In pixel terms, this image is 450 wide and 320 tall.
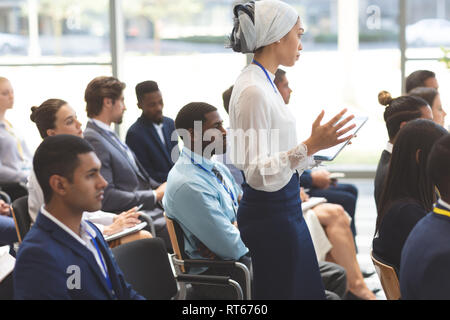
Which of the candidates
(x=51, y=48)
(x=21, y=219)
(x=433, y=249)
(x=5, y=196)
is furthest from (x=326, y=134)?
(x=51, y=48)

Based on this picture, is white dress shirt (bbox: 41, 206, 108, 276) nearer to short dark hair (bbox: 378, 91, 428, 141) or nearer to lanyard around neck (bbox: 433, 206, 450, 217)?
lanyard around neck (bbox: 433, 206, 450, 217)

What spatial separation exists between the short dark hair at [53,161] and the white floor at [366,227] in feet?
9.14

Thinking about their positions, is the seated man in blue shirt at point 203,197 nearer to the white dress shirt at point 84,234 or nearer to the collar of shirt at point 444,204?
the white dress shirt at point 84,234

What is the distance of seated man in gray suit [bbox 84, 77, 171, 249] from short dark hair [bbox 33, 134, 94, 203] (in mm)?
1990

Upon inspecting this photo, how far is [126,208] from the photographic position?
399 centimetres

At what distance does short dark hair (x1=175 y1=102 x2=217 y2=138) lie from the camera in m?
3.02

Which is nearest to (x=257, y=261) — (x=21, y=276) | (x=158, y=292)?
(x=158, y=292)

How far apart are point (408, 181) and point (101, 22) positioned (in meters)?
5.13

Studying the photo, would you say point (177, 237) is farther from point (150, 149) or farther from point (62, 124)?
point (150, 149)

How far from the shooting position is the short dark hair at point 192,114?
3.02 meters

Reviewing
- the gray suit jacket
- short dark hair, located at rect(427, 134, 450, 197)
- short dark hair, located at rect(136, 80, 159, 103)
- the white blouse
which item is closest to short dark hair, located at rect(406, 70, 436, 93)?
short dark hair, located at rect(136, 80, 159, 103)

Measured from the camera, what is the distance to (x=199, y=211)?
9.37 ft

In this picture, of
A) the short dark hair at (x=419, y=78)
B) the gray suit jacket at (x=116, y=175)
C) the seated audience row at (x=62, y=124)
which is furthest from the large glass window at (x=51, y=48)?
the short dark hair at (x=419, y=78)

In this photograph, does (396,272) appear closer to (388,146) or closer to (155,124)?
(388,146)
